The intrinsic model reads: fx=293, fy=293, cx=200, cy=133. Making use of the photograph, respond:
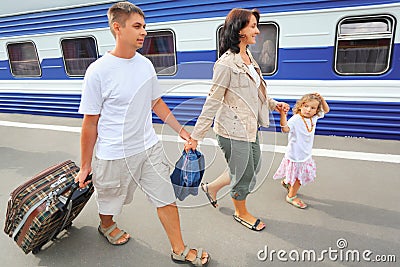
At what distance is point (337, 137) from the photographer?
4.18m

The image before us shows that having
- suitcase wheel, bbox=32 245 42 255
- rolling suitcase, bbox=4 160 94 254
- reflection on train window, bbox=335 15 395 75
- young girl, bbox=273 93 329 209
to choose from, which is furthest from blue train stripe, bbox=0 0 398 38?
suitcase wheel, bbox=32 245 42 255

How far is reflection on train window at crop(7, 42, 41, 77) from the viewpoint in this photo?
240 inches

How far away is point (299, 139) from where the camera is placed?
2.60m

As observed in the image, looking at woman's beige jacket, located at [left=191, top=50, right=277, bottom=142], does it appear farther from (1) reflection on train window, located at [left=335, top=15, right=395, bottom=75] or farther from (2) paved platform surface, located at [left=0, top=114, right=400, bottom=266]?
(1) reflection on train window, located at [left=335, top=15, right=395, bottom=75]

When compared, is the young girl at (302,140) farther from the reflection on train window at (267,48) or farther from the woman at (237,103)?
the reflection on train window at (267,48)

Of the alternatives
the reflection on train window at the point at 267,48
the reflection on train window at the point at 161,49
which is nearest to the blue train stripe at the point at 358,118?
the reflection on train window at the point at 267,48

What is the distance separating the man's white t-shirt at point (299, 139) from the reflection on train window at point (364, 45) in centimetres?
164

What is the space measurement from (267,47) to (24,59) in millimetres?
5162

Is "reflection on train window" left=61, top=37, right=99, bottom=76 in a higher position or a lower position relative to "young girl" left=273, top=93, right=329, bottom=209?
higher

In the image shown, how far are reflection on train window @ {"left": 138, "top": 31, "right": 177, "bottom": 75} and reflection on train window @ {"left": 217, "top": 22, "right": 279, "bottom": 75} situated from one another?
3.09ft

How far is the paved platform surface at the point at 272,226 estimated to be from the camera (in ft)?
7.02

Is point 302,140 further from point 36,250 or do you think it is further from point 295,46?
point 36,250

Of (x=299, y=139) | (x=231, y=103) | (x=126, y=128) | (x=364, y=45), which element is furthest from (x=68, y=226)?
(x=364, y=45)

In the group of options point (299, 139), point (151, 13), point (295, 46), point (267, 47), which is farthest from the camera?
point (151, 13)
